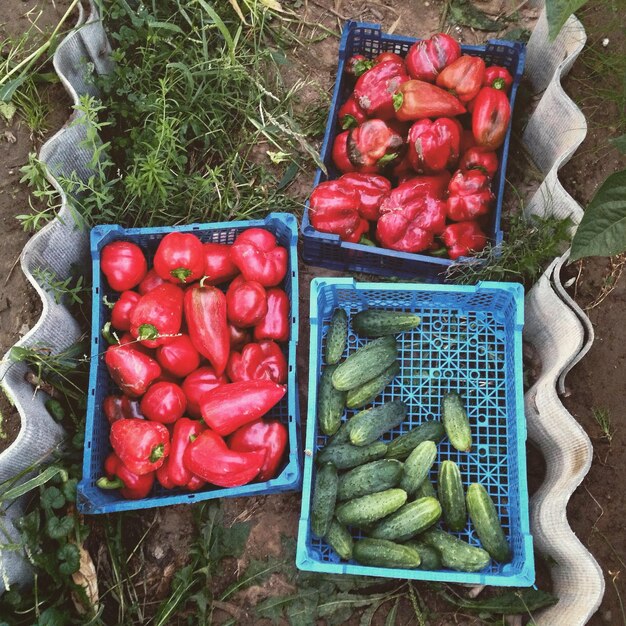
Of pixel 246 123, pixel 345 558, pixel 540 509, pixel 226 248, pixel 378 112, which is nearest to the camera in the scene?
pixel 345 558

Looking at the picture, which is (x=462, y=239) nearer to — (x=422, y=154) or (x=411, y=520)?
(x=422, y=154)

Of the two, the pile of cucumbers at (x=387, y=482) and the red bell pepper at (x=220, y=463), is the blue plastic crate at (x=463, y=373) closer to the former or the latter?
the pile of cucumbers at (x=387, y=482)

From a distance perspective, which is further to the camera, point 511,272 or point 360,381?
point 511,272

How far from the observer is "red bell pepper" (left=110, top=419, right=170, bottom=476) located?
220 cm

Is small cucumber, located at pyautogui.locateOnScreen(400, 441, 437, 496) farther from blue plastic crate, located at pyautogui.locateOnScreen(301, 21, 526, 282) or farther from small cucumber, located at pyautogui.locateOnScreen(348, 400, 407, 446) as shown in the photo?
blue plastic crate, located at pyautogui.locateOnScreen(301, 21, 526, 282)

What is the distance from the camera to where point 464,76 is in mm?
2596

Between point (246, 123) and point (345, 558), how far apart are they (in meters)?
1.92

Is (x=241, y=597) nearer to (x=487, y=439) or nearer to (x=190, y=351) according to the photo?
(x=190, y=351)

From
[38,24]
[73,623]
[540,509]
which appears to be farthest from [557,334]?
[38,24]

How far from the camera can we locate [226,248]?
2539mm

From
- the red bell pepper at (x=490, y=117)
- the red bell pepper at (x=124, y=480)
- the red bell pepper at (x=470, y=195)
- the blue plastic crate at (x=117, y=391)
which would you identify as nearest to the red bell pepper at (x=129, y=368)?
the blue plastic crate at (x=117, y=391)

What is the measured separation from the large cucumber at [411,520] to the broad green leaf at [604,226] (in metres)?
0.96

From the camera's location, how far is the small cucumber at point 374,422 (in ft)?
7.45

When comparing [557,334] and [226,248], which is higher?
[226,248]
